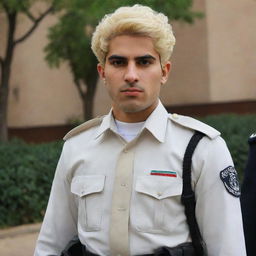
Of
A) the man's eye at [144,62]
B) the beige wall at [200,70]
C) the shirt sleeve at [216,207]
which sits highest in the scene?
the beige wall at [200,70]

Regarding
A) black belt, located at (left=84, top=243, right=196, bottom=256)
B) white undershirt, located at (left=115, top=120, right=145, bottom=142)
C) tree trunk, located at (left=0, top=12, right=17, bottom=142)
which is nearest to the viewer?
black belt, located at (left=84, top=243, right=196, bottom=256)

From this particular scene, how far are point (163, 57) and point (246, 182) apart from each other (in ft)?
2.31

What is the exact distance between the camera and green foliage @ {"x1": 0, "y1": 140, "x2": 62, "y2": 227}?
22.5 ft

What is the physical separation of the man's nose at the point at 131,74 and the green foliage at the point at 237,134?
6170 millimetres

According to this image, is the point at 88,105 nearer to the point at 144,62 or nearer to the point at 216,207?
the point at 144,62

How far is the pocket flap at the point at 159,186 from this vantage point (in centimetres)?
212

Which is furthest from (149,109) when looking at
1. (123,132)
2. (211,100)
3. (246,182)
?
(211,100)

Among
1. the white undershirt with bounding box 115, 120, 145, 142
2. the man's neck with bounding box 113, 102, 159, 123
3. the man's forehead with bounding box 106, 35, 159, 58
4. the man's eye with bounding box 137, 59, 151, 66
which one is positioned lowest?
the white undershirt with bounding box 115, 120, 145, 142

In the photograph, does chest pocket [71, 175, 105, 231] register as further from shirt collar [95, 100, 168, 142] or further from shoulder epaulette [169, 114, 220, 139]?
shoulder epaulette [169, 114, 220, 139]

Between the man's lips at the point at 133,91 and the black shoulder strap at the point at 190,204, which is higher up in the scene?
the man's lips at the point at 133,91

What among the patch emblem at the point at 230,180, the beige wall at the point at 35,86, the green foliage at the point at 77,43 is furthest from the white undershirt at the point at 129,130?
the beige wall at the point at 35,86

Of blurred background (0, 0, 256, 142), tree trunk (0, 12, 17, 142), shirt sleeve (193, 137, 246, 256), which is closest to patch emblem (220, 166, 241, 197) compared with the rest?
shirt sleeve (193, 137, 246, 256)

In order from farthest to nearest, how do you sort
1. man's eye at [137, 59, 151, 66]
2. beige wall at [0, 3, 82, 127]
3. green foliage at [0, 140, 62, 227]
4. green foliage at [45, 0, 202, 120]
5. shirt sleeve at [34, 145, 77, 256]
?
1. beige wall at [0, 3, 82, 127]
2. green foliage at [45, 0, 202, 120]
3. green foliage at [0, 140, 62, 227]
4. shirt sleeve at [34, 145, 77, 256]
5. man's eye at [137, 59, 151, 66]

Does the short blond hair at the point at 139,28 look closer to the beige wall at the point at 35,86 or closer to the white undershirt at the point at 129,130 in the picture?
the white undershirt at the point at 129,130
